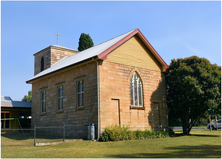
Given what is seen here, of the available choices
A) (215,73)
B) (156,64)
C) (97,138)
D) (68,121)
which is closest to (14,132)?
(68,121)

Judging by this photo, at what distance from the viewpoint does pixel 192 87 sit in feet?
69.3

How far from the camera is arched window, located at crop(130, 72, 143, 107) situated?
21.3m

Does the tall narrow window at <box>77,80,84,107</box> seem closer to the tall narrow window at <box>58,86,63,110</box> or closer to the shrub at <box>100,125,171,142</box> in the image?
the tall narrow window at <box>58,86,63,110</box>

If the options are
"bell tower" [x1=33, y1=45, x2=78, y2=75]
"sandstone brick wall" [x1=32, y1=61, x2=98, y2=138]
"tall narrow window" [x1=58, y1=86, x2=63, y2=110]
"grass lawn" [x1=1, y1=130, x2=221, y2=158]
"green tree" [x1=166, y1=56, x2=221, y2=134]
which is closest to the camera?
"grass lawn" [x1=1, y1=130, x2=221, y2=158]

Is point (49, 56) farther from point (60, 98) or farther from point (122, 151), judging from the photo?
point (122, 151)

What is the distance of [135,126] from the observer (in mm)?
20609

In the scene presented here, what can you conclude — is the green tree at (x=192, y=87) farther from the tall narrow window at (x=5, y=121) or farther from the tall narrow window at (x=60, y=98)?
the tall narrow window at (x=5, y=121)

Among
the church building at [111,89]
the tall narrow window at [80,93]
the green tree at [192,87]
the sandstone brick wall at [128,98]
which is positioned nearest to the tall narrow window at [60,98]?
the church building at [111,89]

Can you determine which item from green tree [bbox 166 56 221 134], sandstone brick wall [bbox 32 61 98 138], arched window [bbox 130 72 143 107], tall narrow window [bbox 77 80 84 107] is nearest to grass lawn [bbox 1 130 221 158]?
sandstone brick wall [bbox 32 61 98 138]

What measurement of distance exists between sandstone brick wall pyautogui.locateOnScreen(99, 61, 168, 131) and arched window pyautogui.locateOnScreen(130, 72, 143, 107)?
12.7 inches

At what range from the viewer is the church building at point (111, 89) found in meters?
19.1

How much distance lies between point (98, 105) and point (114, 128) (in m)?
2.08

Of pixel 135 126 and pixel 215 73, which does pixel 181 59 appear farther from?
pixel 135 126

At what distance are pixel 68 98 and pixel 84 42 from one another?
25.3 meters
